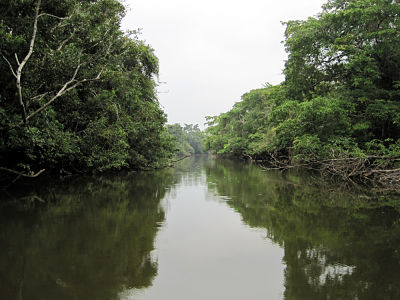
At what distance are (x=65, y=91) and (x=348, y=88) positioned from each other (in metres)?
14.0

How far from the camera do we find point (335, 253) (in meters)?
4.85

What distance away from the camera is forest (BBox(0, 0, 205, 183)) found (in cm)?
874

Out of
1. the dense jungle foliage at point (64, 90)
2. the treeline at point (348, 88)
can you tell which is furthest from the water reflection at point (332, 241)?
the dense jungle foliage at point (64, 90)

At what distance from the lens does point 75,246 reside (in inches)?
190

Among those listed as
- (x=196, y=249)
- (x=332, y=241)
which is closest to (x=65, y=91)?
(x=196, y=249)

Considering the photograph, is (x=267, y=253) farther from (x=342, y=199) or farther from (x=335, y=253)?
(x=342, y=199)

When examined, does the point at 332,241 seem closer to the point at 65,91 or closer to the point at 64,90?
the point at 65,91

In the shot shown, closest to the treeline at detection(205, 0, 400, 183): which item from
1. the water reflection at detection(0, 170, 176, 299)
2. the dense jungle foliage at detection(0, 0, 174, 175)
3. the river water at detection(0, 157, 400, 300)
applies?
the river water at detection(0, 157, 400, 300)

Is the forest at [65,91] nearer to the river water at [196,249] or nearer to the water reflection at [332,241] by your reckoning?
the river water at [196,249]

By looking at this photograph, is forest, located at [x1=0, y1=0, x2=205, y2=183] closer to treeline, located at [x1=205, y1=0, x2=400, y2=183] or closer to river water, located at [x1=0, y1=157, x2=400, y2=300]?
river water, located at [x1=0, y1=157, x2=400, y2=300]

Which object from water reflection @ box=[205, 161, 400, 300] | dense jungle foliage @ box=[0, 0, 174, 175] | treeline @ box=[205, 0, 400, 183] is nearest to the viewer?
water reflection @ box=[205, 161, 400, 300]

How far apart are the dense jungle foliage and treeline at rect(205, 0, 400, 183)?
8759 mm

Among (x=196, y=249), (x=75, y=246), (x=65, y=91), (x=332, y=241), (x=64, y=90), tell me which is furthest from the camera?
(x=64, y=90)

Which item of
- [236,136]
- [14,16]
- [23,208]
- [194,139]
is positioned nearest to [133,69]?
[14,16]
